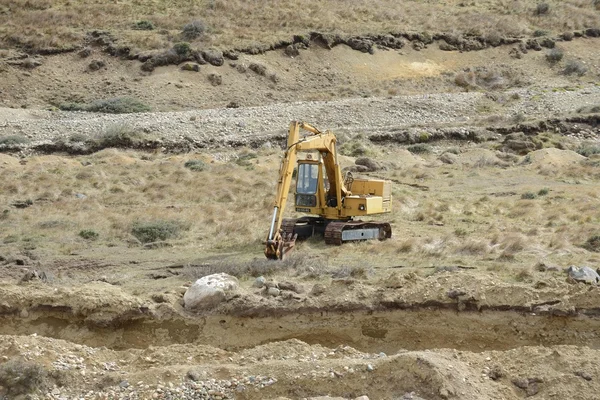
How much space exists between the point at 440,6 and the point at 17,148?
42801 mm

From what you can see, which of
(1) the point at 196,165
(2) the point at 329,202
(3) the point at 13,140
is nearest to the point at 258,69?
(3) the point at 13,140

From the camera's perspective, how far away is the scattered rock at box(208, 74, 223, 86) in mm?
48188

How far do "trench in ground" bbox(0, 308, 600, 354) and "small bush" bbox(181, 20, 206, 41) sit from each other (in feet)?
134

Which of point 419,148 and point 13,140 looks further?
point 419,148

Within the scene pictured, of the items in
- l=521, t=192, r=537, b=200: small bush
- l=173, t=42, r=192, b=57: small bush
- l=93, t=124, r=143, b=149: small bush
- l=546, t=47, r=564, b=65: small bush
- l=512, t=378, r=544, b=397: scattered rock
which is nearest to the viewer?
l=512, t=378, r=544, b=397: scattered rock

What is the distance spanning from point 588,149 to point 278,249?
2428 centimetres

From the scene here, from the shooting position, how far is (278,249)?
16938mm

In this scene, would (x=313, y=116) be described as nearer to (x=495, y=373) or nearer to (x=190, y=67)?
(x=190, y=67)

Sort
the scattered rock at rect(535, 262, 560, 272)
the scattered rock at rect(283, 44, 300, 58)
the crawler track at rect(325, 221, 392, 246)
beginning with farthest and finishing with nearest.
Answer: the scattered rock at rect(283, 44, 300, 58)
the crawler track at rect(325, 221, 392, 246)
the scattered rock at rect(535, 262, 560, 272)

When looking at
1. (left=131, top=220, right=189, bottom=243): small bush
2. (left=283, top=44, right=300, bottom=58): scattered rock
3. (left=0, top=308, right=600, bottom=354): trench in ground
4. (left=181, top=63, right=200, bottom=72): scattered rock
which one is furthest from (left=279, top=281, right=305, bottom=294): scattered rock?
(left=283, top=44, right=300, bottom=58): scattered rock

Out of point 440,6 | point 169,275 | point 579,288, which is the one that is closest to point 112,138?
point 169,275

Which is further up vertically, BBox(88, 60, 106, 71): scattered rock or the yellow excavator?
the yellow excavator

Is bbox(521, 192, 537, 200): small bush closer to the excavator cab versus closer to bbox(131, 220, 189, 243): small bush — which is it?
the excavator cab

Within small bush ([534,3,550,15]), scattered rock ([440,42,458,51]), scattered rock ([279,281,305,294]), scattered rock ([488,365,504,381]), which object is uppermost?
scattered rock ([488,365,504,381])
